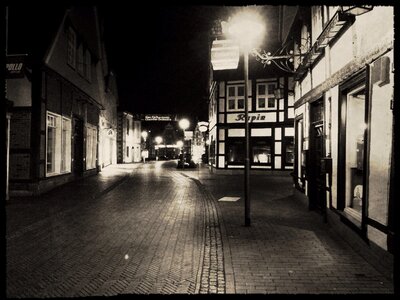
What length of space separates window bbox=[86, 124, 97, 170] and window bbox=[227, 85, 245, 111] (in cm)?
1015

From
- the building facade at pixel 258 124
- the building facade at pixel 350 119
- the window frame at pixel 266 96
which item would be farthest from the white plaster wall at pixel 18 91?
the window frame at pixel 266 96

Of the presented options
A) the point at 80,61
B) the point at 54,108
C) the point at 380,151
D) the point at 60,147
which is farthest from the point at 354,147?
the point at 80,61

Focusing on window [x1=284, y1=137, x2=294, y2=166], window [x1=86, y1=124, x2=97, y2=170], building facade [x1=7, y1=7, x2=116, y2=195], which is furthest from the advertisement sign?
building facade [x1=7, y1=7, x2=116, y2=195]

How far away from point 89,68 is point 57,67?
5493mm

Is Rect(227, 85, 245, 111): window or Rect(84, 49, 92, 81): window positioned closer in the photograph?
Rect(84, 49, 92, 81): window

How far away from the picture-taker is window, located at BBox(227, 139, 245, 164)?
24469mm

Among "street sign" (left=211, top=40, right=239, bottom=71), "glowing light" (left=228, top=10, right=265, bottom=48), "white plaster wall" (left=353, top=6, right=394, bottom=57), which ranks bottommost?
"white plaster wall" (left=353, top=6, right=394, bottom=57)

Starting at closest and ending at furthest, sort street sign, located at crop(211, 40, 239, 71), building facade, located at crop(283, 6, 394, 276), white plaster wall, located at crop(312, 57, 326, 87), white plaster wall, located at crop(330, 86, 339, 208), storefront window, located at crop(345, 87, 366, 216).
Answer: building facade, located at crop(283, 6, 394, 276)
storefront window, located at crop(345, 87, 366, 216)
white plaster wall, located at crop(330, 86, 339, 208)
street sign, located at crop(211, 40, 239, 71)
white plaster wall, located at crop(312, 57, 326, 87)

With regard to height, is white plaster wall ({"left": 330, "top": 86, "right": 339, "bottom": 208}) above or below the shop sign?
below

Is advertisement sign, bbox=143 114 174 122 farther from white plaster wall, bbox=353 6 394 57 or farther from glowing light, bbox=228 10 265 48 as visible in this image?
white plaster wall, bbox=353 6 394 57

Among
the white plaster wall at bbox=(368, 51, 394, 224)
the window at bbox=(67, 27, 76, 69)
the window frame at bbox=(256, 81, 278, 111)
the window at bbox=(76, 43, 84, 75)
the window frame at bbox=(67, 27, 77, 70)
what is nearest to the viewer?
the white plaster wall at bbox=(368, 51, 394, 224)

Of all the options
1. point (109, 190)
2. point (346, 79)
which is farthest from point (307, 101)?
point (109, 190)

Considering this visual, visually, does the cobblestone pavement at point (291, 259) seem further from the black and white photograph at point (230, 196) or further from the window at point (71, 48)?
the window at point (71, 48)

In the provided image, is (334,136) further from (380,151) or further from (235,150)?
(235,150)
